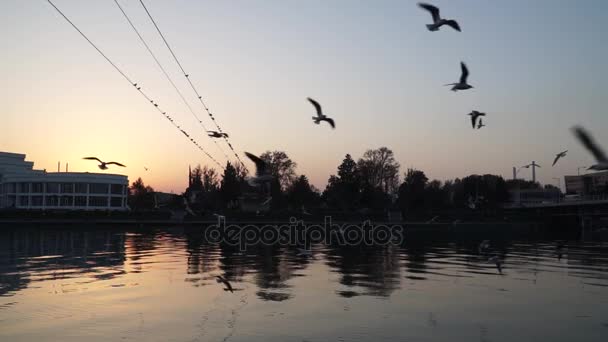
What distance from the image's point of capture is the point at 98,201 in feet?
555

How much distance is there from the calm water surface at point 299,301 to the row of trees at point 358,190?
92.1 metres

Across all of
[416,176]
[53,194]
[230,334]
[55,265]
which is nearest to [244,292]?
[230,334]

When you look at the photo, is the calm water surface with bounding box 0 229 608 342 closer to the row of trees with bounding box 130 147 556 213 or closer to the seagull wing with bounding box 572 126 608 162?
the seagull wing with bounding box 572 126 608 162

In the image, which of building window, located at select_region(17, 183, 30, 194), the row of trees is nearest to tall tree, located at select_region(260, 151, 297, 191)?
the row of trees

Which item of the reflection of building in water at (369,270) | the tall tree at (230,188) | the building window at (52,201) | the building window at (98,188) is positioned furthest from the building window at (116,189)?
the reflection of building in water at (369,270)

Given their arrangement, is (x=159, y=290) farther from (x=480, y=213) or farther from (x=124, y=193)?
(x=124, y=193)

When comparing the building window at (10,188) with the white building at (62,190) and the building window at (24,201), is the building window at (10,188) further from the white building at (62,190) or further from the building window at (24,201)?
the building window at (24,201)

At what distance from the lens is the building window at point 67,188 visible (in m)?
163

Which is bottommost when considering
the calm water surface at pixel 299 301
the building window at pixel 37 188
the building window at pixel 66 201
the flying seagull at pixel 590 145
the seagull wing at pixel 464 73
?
the calm water surface at pixel 299 301

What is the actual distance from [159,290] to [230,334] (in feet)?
28.0

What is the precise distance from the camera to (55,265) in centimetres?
3198

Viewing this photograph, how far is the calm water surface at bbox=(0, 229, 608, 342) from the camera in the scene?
1534 cm

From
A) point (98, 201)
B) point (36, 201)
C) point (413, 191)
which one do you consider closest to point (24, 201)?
point (36, 201)

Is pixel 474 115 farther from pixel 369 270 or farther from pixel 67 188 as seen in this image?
pixel 67 188
